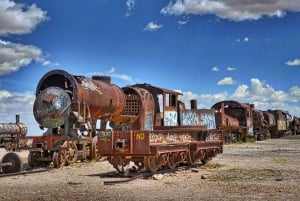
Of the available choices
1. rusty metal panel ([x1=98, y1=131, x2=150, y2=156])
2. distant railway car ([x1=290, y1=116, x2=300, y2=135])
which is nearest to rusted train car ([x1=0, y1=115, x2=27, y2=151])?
rusty metal panel ([x1=98, y1=131, x2=150, y2=156])

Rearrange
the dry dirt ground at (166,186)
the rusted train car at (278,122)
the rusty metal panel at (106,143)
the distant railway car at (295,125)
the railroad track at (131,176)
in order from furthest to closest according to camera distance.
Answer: the distant railway car at (295,125) < the rusted train car at (278,122) < the rusty metal panel at (106,143) < the railroad track at (131,176) < the dry dirt ground at (166,186)

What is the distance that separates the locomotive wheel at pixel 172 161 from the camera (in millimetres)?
15805

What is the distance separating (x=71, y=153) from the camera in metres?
18.1

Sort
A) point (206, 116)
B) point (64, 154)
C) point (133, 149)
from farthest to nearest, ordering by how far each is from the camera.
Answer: point (206, 116)
point (64, 154)
point (133, 149)

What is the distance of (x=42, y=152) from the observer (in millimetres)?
18125

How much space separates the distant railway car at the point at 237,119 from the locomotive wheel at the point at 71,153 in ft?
76.2

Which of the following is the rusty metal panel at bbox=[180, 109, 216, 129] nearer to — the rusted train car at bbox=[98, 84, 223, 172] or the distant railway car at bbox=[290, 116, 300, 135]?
the rusted train car at bbox=[98, 84, 223, 172]

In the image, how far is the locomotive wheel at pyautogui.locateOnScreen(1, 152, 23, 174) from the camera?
1588 centimetres

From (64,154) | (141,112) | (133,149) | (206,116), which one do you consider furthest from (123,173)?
(206,116)

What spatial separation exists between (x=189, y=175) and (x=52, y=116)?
628 cm

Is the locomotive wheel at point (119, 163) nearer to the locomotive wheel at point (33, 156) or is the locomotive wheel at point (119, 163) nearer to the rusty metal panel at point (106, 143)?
the rusty metal panel at point (106, 143)

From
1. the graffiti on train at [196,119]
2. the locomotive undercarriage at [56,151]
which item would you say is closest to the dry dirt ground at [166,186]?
the locomotive undercarriage at [56,151]

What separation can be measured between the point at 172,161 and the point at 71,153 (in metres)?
4.38

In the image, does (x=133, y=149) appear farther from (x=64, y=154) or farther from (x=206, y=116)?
(x=206, y=116)
